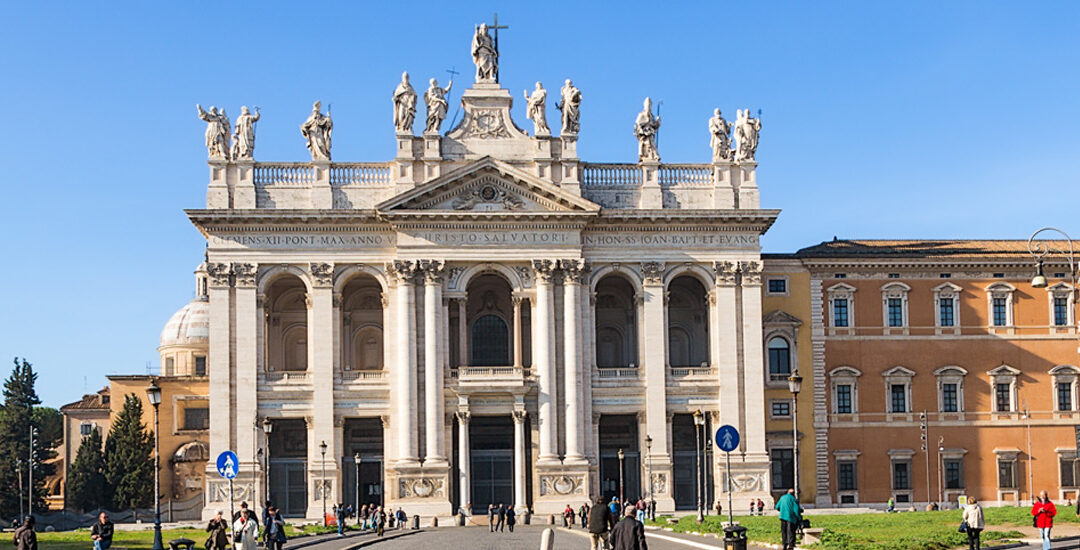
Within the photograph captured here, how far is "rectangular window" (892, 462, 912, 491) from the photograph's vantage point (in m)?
73.4

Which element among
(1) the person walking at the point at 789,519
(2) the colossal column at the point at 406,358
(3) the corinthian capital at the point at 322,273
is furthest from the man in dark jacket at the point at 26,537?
(3) the corinthian capital at the point at 322,273

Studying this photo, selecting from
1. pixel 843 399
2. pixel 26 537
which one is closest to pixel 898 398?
pixel 843 399

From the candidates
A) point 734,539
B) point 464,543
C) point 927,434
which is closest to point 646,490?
point 927,434

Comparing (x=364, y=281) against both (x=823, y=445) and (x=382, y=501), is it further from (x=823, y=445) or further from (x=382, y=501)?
(x=823, y=445)

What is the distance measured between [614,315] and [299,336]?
1540 cm

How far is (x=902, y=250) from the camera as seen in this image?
74.9 m

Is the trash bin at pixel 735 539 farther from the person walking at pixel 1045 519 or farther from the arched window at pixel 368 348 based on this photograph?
the arched window at pixel 368 348

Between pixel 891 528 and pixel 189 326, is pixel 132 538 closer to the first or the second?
pixel 891 528

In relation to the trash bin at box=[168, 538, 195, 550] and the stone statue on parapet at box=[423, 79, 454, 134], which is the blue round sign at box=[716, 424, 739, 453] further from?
the stone statue on parapet at box=[423, 79, 454, 134]

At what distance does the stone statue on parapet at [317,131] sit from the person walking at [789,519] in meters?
37.5

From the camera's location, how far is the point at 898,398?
243 ft

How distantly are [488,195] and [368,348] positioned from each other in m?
10.6

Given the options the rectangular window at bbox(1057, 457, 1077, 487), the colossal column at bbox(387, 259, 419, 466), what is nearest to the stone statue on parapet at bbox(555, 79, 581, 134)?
the colossal column at bbox(387, 259, 419, 466)

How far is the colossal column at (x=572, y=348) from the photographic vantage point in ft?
226
